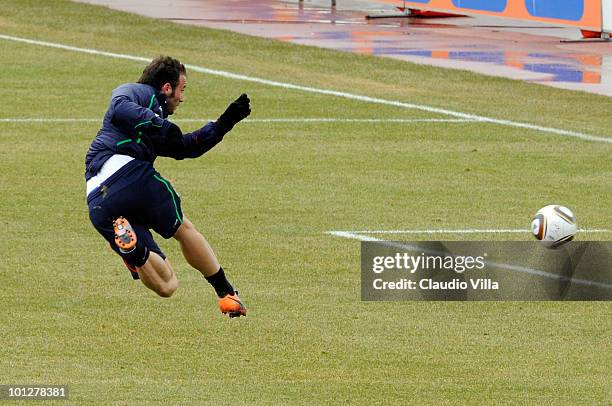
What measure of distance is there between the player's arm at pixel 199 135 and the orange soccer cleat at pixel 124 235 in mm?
620

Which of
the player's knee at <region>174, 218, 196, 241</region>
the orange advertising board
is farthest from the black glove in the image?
the orange advertising board

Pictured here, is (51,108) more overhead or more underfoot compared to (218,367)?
more underfoot

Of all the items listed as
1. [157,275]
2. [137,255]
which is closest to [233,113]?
[137,255]

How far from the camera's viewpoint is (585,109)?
22.9 m

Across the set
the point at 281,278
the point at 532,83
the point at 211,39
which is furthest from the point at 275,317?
the point at 211,39

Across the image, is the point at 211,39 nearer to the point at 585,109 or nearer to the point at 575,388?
the point at 585,109

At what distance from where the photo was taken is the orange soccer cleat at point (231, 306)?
1206 cm

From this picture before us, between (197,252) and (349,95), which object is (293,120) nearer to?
(349,95)

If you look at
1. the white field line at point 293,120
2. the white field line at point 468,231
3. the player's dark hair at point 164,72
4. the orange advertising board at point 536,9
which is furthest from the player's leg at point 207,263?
the orange advertising board at point 536,9

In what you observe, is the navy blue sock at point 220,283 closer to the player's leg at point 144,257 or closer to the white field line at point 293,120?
the player's leg at point 144,257

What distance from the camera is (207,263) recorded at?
12.0 m

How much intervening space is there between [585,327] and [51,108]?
12.3 m

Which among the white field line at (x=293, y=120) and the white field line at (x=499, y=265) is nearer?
the white field line at (x=499, y=265)

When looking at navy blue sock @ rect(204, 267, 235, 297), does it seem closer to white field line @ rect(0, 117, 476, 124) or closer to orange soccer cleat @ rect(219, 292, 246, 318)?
orange soccer cleat @ rect(219, 292, 246, 318)
